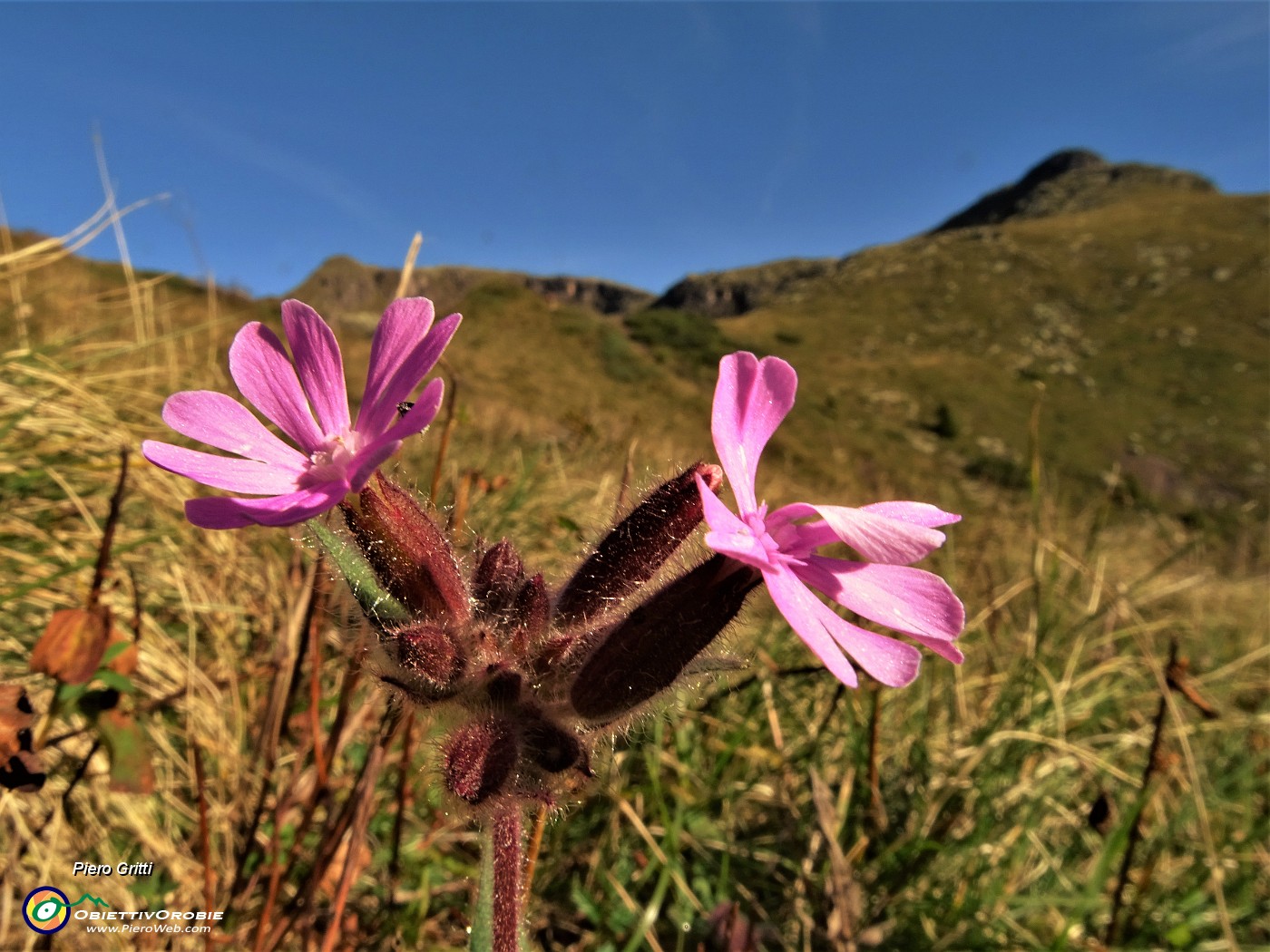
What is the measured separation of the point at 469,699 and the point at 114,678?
29.4 inches

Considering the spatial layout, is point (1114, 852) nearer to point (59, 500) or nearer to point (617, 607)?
point (617, 607)

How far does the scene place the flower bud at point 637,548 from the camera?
3.59 feet

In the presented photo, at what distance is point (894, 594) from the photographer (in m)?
0.95

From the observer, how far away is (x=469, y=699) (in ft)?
3.65

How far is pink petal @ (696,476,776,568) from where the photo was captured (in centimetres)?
72

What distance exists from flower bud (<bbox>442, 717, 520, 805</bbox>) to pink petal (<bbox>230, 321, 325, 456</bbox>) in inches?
18.7

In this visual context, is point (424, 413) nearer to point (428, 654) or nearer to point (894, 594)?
point (428, 654)

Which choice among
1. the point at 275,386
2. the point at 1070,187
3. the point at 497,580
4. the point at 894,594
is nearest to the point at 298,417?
the point at 275,386

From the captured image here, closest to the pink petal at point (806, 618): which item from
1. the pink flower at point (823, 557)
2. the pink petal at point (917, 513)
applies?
the pink flower at point (823, 557)

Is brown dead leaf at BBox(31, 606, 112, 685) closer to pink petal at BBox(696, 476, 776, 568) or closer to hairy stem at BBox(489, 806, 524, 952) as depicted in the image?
hairy stem at BBox(489, 806, 524, 952)

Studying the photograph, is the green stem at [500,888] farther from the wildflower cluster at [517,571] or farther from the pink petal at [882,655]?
the pink petal at [882,655]

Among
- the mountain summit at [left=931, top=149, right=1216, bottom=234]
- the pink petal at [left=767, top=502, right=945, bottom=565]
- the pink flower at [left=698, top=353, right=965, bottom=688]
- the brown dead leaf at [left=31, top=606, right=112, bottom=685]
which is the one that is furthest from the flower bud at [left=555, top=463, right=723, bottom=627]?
the mountain summit at [left=931, top=149, right=1216, bottom=234]

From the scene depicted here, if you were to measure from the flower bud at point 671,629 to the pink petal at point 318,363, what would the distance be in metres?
0.53

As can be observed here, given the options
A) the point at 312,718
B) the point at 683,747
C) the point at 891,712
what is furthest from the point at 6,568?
the point at 891,712
